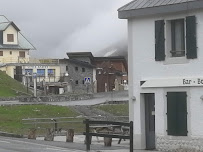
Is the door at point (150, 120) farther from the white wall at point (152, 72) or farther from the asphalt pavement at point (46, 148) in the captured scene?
the asphalt pavement at point (46, 148)

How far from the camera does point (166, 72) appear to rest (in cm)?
2222

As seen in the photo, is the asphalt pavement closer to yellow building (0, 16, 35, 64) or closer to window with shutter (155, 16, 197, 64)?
window with shutter (155, 16, 197, 64)

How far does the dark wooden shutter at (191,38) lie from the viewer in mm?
21250

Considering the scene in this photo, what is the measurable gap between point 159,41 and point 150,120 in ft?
10.8

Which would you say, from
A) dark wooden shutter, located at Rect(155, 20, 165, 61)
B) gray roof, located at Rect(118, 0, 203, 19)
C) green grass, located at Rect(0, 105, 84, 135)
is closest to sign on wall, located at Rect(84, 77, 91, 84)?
green grass, located at Rect(0, 105, 84, 135)

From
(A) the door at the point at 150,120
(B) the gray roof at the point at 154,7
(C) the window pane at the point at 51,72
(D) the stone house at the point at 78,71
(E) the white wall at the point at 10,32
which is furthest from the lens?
(D) the stone house at the point at 78,71

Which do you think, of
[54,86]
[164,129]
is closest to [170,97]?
[164,129]

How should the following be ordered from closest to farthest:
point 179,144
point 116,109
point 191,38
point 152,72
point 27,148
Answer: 1. point 191,38
2. point 179,144
3. point 152,72
4. point 27,148
5. point 116,109

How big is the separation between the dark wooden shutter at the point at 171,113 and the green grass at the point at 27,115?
12.1 m

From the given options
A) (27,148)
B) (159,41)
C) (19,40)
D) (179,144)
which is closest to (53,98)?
(27,148)

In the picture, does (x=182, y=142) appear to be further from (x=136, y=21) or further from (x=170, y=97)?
(x=136, y=21)

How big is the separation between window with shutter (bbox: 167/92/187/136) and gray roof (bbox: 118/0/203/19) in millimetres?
3141

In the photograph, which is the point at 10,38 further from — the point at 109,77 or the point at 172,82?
the point at 172,82

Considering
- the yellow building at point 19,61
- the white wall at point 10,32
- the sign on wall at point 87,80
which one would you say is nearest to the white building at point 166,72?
the yellow building at point 19,61
